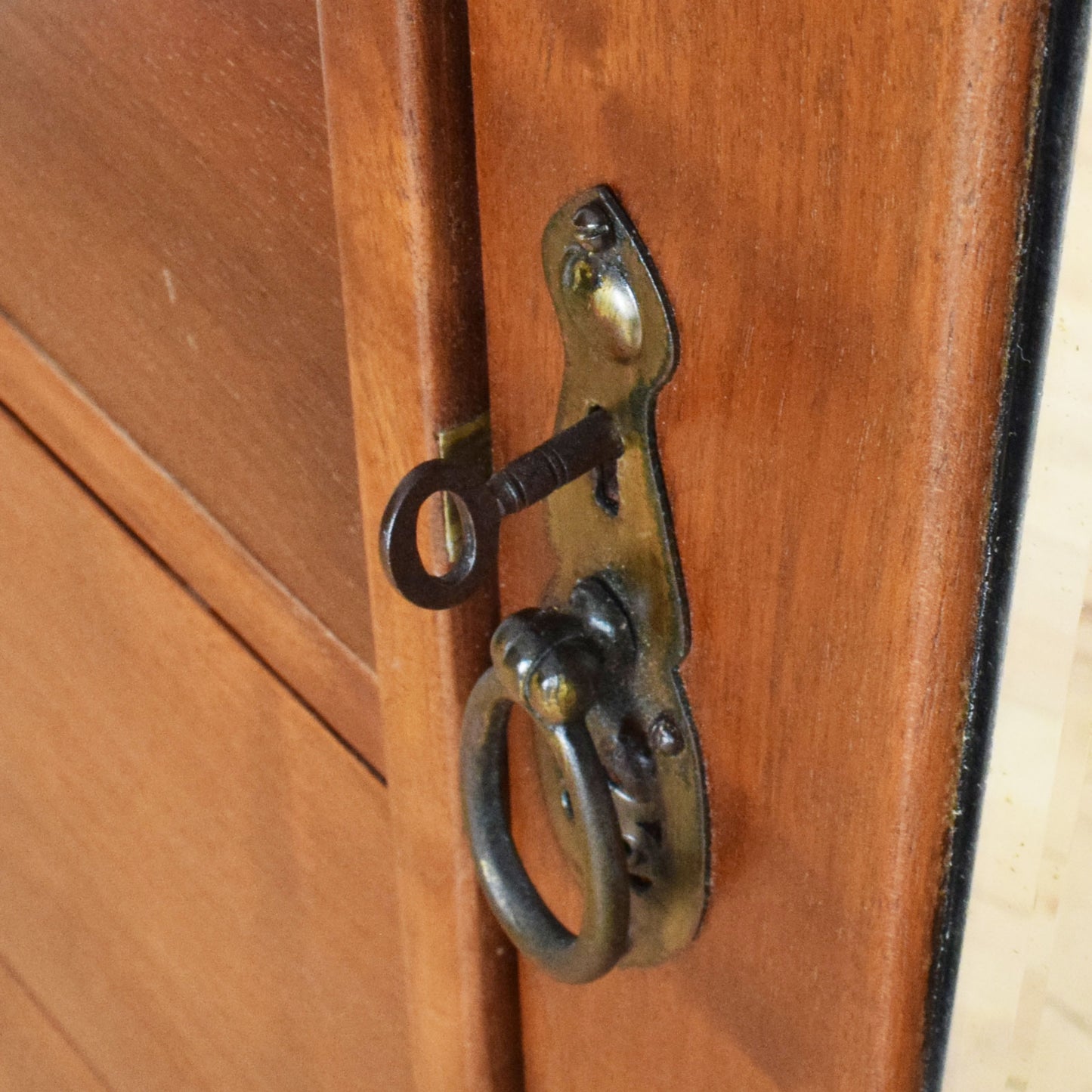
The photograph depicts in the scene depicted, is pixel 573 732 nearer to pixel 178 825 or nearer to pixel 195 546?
pixel 195 546

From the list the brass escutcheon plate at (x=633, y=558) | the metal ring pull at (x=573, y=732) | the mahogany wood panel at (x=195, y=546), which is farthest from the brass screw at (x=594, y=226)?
the mahogany wood panel at (x=195, y=546)

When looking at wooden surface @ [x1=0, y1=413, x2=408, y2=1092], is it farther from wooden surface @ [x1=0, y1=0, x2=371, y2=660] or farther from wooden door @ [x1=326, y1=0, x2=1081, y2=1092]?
wooden door @ [x1=326, y1=0, x2=1081, y2=1092]

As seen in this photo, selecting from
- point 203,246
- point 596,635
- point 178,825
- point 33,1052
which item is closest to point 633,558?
point 596,635

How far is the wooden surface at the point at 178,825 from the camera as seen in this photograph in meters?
0.60

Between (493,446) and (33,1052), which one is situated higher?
(493,446)

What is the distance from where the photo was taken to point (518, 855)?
17.6 inches

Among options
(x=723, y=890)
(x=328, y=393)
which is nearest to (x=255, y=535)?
(x=328, y=393)

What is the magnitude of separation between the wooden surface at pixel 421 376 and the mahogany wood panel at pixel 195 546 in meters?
0.04

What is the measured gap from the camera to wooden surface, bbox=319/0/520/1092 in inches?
14.7

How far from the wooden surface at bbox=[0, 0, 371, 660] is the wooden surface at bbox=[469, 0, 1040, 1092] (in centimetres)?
9

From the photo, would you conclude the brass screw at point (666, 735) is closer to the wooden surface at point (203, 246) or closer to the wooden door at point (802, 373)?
the wooden door at point (802, 373)

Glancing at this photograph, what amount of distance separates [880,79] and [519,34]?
11 centimetres

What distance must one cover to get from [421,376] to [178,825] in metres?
0.38

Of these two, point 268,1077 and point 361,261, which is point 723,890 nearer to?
point 361,261
